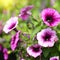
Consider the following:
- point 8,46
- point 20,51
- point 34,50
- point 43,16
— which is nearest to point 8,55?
point 8,46

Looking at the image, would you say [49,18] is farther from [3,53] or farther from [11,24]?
[3,53]

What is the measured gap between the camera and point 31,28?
6.63 ft

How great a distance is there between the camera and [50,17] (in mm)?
1902

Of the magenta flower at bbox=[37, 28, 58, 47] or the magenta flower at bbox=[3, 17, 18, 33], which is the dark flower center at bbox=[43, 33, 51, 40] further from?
the magenta flower at bbox=[3, 17, 18, 33]

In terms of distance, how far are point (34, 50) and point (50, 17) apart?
0.75 ft

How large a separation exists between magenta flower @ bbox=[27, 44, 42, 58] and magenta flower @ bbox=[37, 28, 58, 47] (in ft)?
0.19

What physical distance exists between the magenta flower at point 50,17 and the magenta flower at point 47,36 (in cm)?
6

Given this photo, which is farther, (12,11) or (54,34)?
(12,11)

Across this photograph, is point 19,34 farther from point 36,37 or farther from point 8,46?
point 8,46

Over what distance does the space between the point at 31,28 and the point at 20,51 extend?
17cm

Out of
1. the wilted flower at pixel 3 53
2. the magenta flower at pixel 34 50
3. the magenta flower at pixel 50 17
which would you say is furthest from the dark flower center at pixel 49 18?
the wilted flower at pixel 3 53

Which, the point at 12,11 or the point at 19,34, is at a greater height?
the point at 19,34

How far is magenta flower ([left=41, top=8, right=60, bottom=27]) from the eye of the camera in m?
1.82

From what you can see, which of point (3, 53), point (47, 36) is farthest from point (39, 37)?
point (3, 53)
